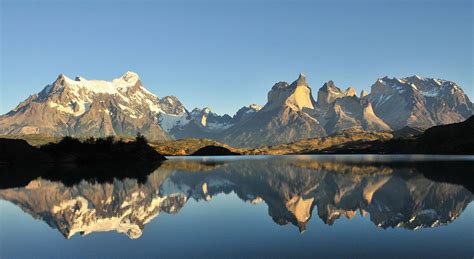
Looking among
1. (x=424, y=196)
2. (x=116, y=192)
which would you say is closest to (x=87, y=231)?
(x=116, y=192)

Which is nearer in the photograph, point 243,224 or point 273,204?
point 243,224

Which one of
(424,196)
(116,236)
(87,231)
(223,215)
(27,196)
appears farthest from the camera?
(27,196)

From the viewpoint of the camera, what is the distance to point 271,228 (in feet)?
135

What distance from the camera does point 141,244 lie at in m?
34.1

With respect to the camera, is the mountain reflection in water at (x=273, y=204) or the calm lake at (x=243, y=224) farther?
the mountain reflection in water at (x=273, y=204)

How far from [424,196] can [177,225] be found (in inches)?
1569

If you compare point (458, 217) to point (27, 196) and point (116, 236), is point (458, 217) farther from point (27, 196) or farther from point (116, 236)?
point (27, 196)

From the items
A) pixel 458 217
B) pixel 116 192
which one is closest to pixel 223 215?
pixel 458 217

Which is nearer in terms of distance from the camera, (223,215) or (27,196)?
(223,215)

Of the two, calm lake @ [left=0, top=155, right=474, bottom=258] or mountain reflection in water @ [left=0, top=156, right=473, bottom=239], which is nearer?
calm lake @ [left=0, top=155, right=474, bottom=258]

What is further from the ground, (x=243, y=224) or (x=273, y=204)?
(x=273, y=204)

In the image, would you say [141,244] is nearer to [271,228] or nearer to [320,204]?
[271,228]

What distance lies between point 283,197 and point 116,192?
2969 centimetres

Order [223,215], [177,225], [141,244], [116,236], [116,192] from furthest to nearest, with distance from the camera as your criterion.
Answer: [116,192]
[223,215]
[177,225]
[116,236]
[141,244]
